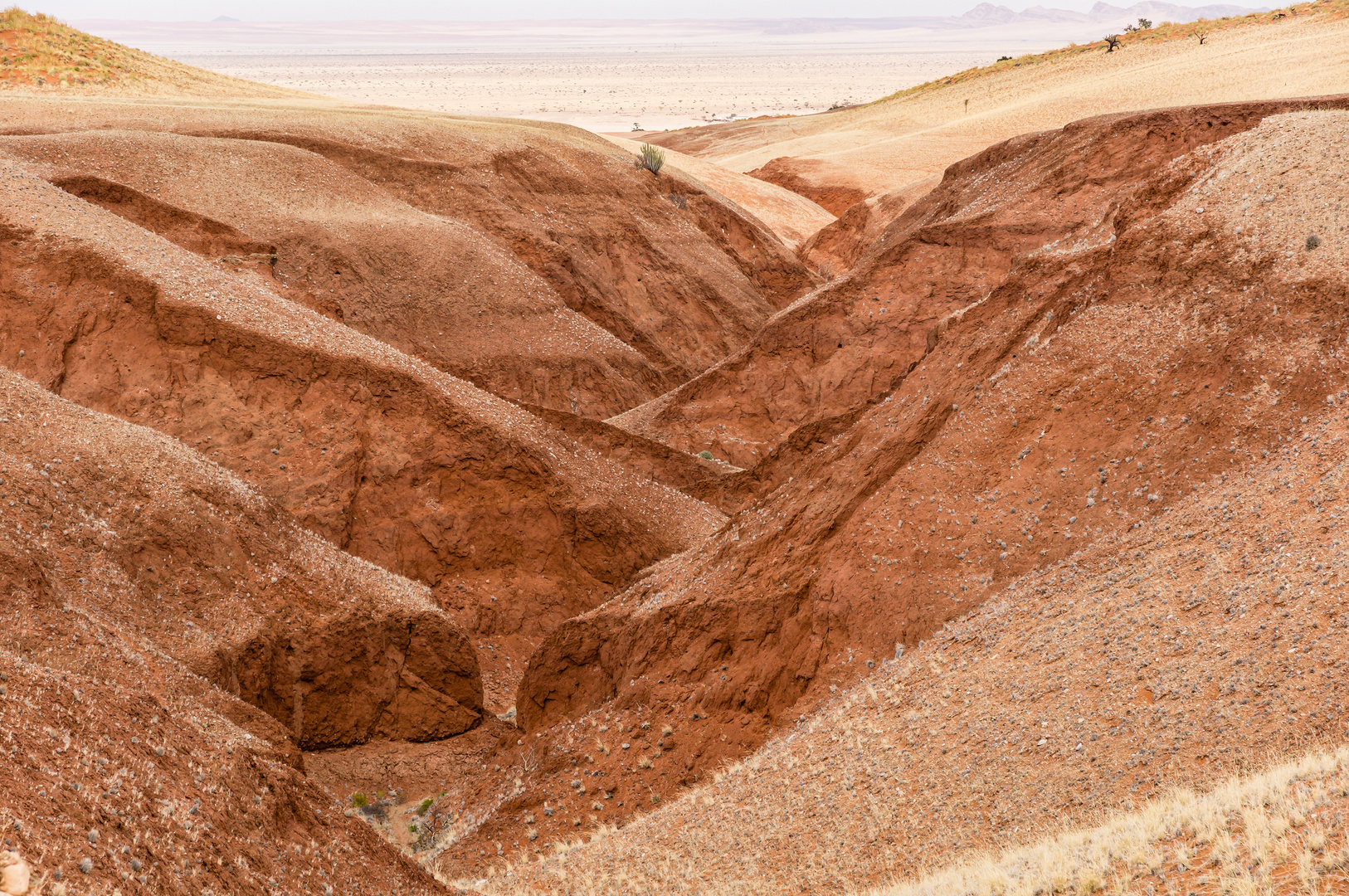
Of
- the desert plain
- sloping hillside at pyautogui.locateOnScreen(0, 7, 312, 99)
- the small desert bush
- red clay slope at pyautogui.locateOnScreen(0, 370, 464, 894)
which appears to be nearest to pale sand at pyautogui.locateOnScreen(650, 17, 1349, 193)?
the small desert bush

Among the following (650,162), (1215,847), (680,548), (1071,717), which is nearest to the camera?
(1215,847)

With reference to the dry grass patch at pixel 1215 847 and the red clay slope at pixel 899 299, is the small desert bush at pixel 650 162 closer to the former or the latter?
the red clay slope at pixel 899 299

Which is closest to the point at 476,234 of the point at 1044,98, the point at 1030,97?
the point at 1044,98

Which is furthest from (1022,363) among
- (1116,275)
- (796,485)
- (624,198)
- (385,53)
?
(385,53)

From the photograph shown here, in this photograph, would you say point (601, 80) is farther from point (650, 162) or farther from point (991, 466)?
point (991, 466)

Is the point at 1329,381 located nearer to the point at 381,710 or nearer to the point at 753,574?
the point at 753,574

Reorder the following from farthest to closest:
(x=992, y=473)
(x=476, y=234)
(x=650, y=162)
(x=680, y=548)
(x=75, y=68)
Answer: (x=650, y=162), (x=75, y=68), (x=476, y=234), (x=680, y=548), (x=992, y=473)

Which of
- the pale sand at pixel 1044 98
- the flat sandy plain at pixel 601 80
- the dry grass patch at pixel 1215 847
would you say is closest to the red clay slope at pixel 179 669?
the dry grass patch at pixel 1215 847
